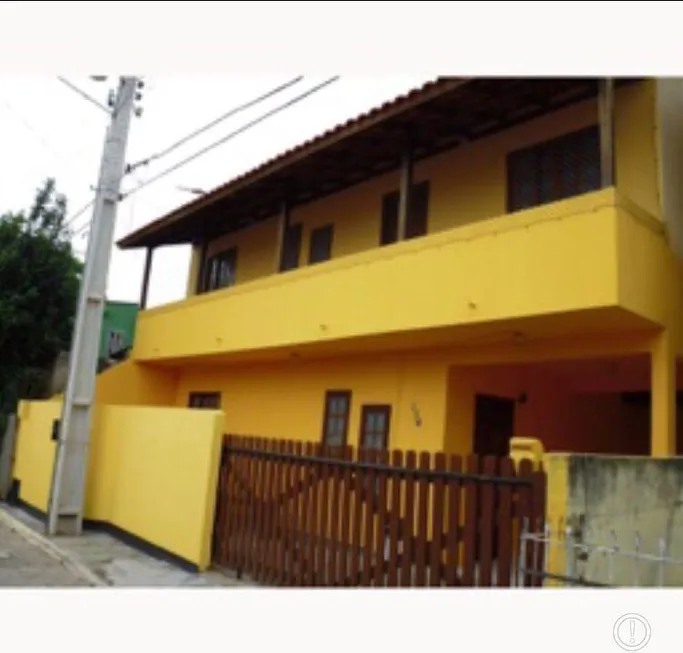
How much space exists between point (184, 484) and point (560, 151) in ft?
21.5

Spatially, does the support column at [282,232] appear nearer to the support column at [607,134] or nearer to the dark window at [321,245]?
the dark window at [321,245]

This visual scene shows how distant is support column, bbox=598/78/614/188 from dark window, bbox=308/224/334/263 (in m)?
6.64

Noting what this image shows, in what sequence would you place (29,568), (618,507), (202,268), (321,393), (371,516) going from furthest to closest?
(202,268) → (321,393) → (29,568) → (371,516) → (618,507)

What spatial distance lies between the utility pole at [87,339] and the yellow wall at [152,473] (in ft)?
1.39

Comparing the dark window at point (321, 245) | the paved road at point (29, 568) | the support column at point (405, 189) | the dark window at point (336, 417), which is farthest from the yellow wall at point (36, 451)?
the support column at point (405, 189)

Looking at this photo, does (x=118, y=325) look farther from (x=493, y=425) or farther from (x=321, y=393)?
(x=493, y=425)

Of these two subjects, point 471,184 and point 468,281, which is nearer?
point 468,281

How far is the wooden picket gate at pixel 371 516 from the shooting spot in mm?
5109

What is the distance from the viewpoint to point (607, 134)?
746cm

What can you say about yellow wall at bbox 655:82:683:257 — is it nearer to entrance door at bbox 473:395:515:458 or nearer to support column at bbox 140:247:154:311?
entrance door at bbox 473:395:515:458

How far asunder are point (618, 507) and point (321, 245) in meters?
9.30

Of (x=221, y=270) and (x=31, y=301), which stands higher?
(x=221, y=270)

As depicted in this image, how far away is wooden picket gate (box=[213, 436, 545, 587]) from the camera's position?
16.8 ft

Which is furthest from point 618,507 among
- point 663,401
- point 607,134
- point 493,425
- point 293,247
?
point 293,247
